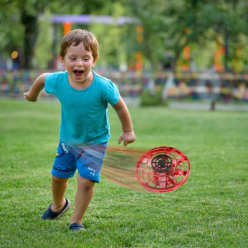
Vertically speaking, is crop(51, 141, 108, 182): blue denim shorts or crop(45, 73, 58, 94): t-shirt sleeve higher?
crop(45, 73, 58, 94): t-shirt sleeve

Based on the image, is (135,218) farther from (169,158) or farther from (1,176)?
(1,176)

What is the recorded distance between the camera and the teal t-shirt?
2.89 metres

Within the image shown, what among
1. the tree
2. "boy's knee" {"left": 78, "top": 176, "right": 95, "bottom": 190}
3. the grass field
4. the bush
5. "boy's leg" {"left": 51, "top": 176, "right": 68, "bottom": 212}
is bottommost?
the bush

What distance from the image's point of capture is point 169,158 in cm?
290

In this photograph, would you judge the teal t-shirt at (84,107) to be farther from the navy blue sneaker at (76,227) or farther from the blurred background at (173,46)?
the blurred background at (173,46)

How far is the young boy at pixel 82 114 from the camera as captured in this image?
2.84 meters

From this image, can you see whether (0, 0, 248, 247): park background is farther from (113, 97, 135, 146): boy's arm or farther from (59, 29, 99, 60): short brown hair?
(59, 29, 99, 60): short brown hair

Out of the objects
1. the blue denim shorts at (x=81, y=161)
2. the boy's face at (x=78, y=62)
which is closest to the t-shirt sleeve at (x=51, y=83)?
the boy's face at (x=78, y=62)

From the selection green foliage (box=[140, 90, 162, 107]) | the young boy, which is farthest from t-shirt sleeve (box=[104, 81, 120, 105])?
green foliage (box=[140, 90, 162, 107])

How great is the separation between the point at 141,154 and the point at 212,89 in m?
16.3

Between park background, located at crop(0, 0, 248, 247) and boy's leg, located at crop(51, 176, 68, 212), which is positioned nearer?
park background, located at crop(0, 0, 248, 247)

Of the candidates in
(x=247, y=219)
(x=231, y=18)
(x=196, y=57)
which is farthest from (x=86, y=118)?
(x=196, y=57)

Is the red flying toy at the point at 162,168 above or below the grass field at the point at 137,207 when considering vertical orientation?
above

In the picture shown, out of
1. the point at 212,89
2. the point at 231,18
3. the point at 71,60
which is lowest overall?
the point at 212,89
